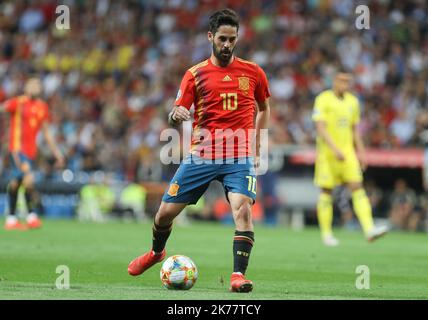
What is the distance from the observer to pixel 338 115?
1573 cm

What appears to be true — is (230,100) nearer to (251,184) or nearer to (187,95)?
(187,95)

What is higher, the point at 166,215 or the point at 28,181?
the point at 28,181

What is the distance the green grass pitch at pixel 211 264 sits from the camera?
870 centimetres

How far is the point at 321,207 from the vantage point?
16.0 meters

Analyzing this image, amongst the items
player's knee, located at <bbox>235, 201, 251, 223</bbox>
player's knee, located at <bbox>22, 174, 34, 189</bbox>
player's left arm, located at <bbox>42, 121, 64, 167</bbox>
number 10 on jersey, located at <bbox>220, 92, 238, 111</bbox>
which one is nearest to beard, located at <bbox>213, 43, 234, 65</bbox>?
number 10 on jersey, located at <bbox>220, 92, 238, 111</bbox>

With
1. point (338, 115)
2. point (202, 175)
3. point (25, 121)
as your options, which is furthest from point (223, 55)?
point (25, 121)

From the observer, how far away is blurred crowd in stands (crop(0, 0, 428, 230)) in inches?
968

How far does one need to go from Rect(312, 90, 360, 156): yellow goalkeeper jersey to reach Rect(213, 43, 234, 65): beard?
6.58m

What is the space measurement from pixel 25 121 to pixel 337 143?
532 centimetres

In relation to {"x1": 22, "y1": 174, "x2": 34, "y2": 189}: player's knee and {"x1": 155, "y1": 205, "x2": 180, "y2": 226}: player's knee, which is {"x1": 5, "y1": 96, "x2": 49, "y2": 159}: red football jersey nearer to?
{"x1": 22, "y1": 174, "x2": 34, "y2": 189}: player's knee

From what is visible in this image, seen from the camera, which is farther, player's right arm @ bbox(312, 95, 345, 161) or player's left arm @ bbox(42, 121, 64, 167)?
player's left arm @ bbox(42, 121, 64, 167)
